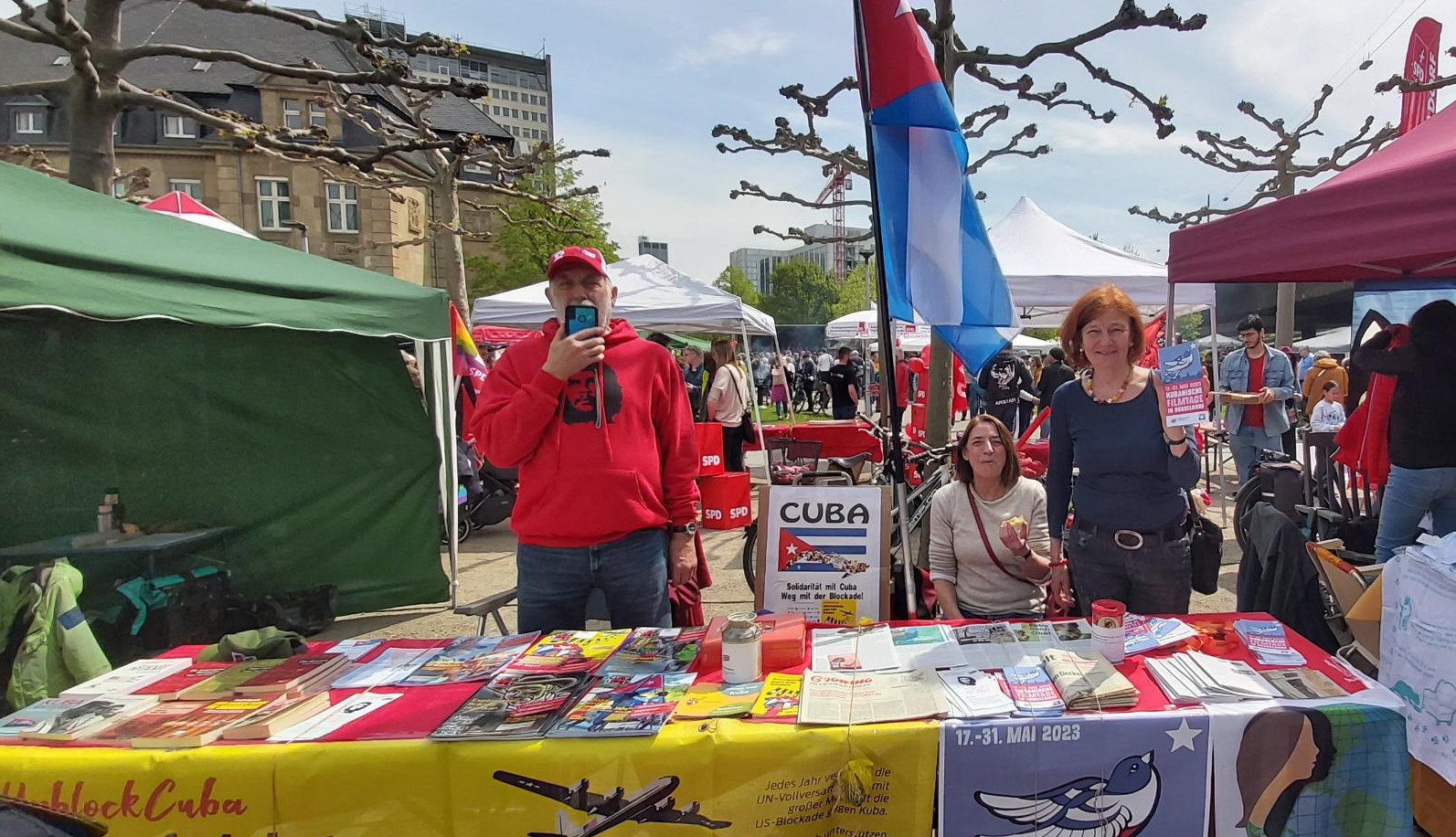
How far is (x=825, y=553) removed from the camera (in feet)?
9.29

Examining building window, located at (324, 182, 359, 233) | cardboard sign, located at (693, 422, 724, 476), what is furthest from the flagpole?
building window, located at (324, 182, 359, 233)

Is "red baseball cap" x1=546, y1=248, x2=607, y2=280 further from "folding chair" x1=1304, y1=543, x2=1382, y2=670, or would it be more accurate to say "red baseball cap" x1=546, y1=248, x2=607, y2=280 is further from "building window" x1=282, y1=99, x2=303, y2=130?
"building window" x1=282, y1=99, x2=303, y2=130

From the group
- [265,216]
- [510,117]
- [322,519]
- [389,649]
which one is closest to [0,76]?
[265,216]

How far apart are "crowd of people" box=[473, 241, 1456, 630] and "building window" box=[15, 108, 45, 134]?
4059 cm

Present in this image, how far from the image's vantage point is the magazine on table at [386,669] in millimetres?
1979

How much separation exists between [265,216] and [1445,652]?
40.8 meters

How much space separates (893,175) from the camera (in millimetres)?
2598

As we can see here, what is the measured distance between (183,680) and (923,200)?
2.76 m

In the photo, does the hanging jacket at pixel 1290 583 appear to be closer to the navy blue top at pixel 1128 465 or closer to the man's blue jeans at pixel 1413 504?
the navy blue top at pixel 1128 465

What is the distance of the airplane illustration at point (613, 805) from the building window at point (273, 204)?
3903 centimetres

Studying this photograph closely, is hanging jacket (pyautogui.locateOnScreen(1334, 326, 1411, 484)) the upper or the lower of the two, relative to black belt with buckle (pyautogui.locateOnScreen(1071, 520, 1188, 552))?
upper

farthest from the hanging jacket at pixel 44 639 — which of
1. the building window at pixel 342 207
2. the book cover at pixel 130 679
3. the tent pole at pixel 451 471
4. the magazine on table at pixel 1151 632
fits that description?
the building window at pixel 342 207

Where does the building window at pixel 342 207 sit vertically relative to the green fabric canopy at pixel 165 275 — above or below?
above

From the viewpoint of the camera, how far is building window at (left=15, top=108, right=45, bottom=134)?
2974cm
